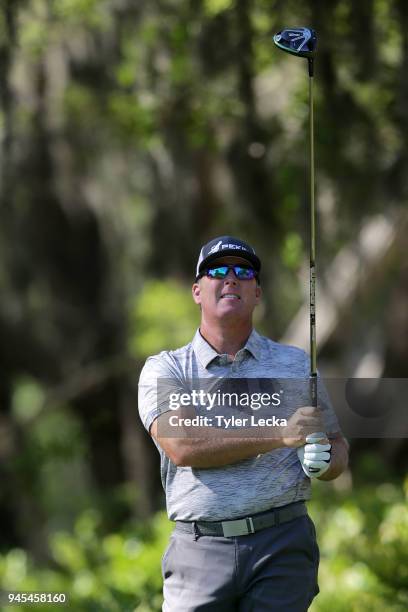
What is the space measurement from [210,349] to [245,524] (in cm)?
56

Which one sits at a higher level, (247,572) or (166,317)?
(166,317)

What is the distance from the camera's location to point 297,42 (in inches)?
146

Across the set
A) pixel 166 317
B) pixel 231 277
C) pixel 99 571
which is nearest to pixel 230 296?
pixel 231 277

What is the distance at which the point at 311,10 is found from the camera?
25.8 ft

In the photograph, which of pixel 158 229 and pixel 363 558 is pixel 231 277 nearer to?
pixel 363 558

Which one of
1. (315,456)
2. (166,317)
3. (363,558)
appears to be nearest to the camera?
(315,456)

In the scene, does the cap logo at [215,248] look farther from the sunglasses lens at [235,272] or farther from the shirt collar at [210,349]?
the shirt collar at [210,349]

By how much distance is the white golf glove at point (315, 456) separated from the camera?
3.11 m

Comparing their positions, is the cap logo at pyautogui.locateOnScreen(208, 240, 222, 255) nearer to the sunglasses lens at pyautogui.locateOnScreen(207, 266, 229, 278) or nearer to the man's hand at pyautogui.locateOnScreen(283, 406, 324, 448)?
the sunglasses lens at pyautogui.locateOnScreen(207, 266, 229, 278)

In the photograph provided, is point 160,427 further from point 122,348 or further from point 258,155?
point 122,348

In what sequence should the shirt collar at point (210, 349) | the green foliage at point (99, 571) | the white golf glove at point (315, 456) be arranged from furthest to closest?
the green foliage at point (99, 571) < the shirt collar at point (210, 349) < the white golf glove at point (315, 456)

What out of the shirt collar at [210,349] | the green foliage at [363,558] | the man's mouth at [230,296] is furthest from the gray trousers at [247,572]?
the green foliage at [363,558]

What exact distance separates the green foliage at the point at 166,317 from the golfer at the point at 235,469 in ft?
23.3

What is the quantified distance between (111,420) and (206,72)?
590 centimetres
